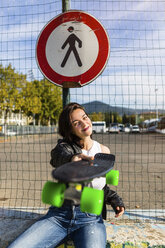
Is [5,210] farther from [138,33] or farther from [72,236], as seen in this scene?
[138,33]

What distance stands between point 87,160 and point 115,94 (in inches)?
55.0

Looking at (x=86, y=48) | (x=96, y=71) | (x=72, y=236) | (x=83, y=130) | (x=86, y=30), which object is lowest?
(x=72, y=236)

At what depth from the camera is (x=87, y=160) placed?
157cm

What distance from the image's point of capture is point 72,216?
5.77ft

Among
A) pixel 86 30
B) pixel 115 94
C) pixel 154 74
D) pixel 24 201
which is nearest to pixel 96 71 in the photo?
pixel 86 30

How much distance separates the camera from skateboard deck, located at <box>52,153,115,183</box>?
3.96 feet

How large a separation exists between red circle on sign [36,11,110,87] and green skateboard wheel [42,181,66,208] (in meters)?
1.21

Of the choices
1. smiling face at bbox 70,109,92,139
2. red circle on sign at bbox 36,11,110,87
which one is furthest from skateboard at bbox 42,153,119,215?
red circle on sign at bbox 36,11,110,87

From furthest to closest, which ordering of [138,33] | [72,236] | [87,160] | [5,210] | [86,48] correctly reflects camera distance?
[5,210], [138,33], [86,48], [72,236], [87,160]

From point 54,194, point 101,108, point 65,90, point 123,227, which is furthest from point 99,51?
point 123,227

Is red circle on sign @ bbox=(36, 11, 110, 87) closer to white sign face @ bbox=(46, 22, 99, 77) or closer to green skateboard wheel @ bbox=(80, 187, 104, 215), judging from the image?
white sign face @ bbox=(46, 22, 99, 77)

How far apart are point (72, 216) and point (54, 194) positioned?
1.90 feet

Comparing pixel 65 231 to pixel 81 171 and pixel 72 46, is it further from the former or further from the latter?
pixel 72 46

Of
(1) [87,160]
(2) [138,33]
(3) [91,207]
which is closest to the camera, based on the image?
(3) [91,207]
